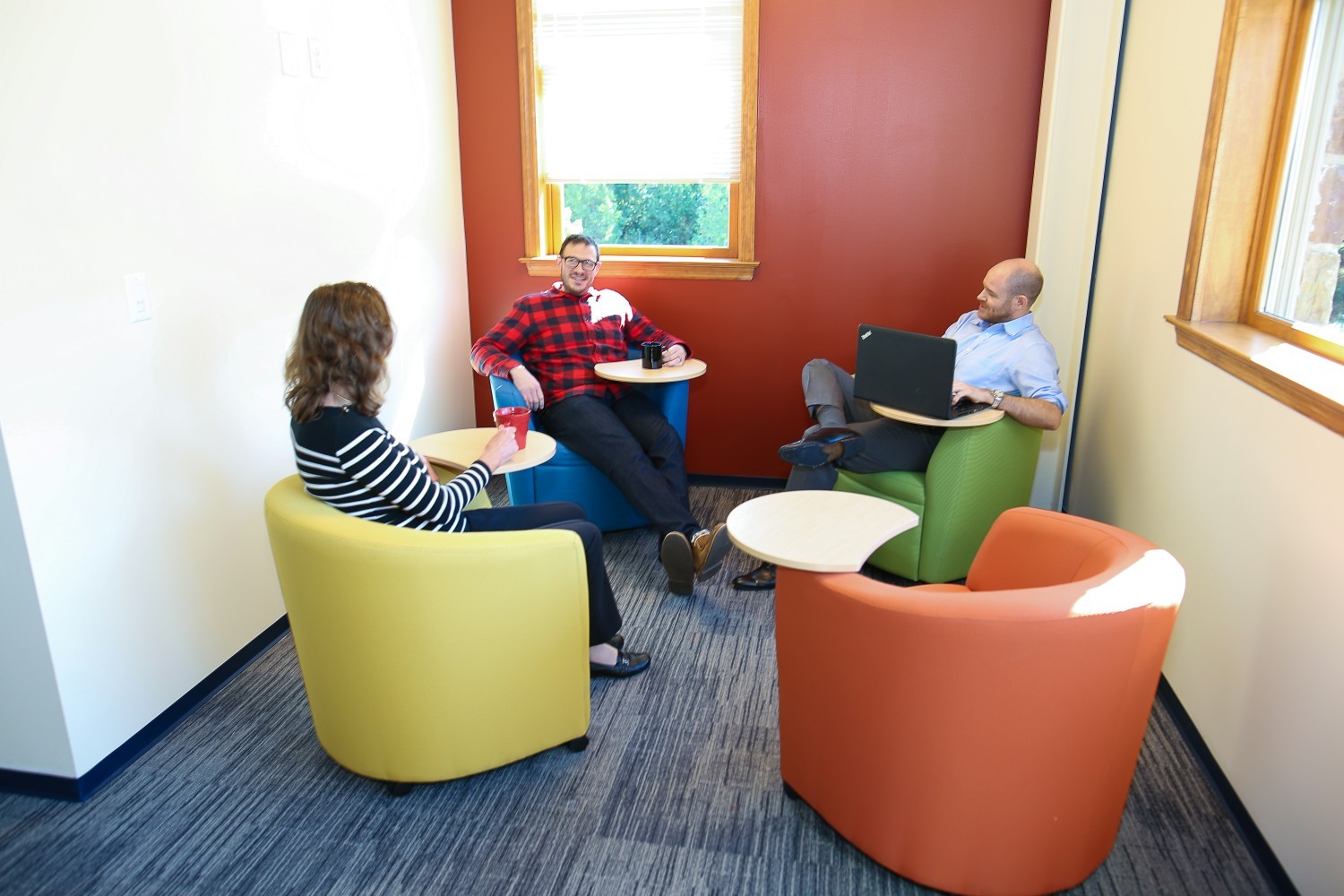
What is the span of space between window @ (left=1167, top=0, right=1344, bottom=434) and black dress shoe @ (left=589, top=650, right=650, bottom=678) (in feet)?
Result: 5.88

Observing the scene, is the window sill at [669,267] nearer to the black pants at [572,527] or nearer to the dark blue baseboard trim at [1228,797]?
the black pants at [572,527]

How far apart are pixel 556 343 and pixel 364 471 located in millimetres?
1792

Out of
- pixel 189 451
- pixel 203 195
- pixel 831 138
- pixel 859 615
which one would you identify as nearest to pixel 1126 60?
pixel 831 138

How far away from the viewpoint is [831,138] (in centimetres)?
399

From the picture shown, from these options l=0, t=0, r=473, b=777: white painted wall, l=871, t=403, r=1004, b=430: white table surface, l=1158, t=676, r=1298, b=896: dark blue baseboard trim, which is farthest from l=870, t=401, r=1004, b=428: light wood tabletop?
l=0, t=0, r=473, b=777: white painted wall

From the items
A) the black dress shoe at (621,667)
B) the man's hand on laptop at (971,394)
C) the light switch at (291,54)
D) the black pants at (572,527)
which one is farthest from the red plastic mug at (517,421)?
the man's hand on laptop at (971,394)

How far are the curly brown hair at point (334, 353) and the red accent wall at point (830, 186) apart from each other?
7.50 feet

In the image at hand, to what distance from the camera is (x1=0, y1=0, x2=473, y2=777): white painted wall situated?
2.06 metres

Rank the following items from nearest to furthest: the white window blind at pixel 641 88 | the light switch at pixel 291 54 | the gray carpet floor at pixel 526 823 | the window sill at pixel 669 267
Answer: the gray carpet floor at pixel 526 823 → the light switch at pixel 291 54 → the white window blind at pixel 641 88 → the window sill at pixel 669 267

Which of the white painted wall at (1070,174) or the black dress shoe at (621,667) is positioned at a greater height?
the white painted wall at (1070,174)

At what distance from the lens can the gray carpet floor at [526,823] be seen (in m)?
1.99

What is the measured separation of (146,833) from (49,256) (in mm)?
1344

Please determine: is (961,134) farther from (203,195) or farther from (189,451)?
(189,451)

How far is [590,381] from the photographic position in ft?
12.5
